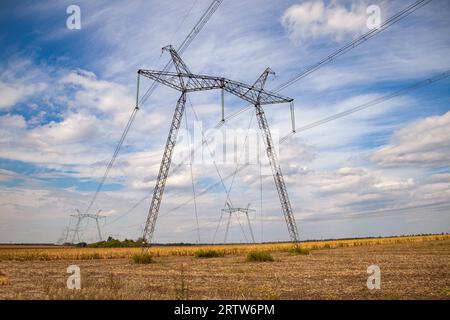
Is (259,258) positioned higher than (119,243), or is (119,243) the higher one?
(259,258)

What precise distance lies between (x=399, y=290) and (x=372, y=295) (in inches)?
81.3

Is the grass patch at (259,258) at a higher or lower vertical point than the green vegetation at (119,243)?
higher

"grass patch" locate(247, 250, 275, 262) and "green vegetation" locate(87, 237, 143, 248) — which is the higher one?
"grass patch" locate(247, 250, 275, 262)

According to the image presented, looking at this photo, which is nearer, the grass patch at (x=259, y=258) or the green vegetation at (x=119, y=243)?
the grass patch at (x=259, y=258)

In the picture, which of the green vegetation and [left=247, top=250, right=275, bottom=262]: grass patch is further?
the green vegetation

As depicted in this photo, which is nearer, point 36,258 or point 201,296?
point 201,296
